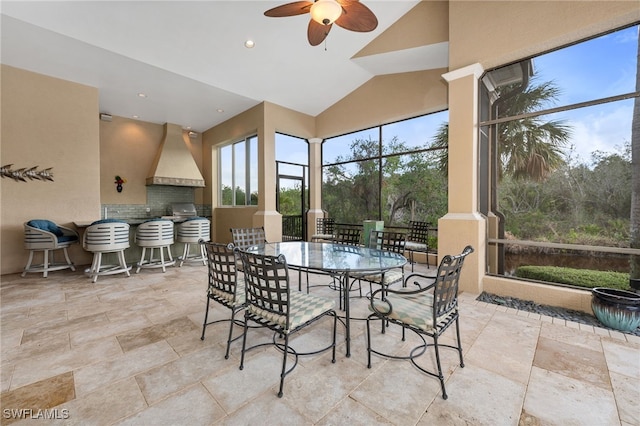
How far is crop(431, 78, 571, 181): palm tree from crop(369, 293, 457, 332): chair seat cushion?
9.12 feet

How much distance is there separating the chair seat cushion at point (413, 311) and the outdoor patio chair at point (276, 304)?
42cm

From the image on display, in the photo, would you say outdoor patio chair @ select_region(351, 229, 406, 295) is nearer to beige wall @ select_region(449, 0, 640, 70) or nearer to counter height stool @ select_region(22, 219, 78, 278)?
beige wall @ select_region(449, 0, 640, 70)

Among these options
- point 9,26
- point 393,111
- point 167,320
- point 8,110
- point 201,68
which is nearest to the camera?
point 167,320

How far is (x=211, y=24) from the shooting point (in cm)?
386

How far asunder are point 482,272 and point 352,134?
167 inches

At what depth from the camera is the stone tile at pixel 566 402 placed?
4.71 ft

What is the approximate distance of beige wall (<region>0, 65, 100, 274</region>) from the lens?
4.39m

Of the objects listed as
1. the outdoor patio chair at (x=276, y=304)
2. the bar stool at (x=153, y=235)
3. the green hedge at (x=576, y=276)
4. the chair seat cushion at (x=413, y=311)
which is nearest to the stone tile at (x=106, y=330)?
the outdoor patio chair at (x=276, y=304)

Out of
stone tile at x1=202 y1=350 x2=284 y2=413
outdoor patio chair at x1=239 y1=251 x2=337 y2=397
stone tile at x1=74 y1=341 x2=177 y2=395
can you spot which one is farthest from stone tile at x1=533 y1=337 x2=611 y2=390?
stone tile at x1=74 y1=341 x2=177 y2=395

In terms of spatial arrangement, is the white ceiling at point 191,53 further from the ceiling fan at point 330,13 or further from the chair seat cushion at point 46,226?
the chair seat cushion at point 46,226

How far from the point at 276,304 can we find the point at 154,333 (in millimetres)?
1510

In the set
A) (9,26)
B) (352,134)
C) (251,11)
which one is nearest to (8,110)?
(9,26)

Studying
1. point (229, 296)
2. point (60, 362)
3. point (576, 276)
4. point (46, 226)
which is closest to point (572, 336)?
point (576, 276)

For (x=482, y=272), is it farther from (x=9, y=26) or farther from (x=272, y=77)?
(x=9, y=26)
